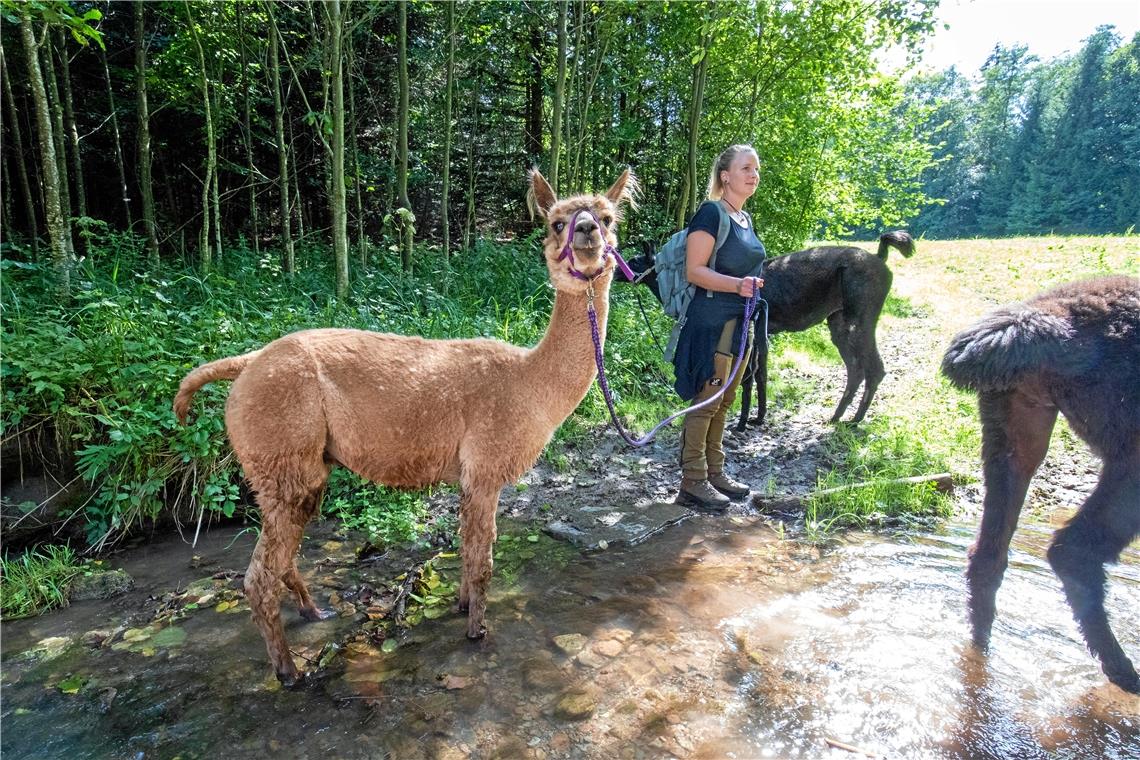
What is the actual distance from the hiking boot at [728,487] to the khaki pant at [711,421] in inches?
2.6

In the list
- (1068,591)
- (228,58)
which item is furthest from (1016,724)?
(228,58)

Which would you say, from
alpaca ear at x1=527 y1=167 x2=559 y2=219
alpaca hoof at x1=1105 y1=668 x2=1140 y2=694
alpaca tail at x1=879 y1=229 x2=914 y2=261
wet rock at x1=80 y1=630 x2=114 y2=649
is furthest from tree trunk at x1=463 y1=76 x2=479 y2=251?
alpaca hoof at x1=1105 y1=668 x2=1140 y2=694

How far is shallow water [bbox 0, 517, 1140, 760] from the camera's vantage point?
221cm

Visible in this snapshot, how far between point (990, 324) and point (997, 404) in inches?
15.0

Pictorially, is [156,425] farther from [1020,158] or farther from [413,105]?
[1020,158]

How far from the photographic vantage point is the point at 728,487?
4.62 m

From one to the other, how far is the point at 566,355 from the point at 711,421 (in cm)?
202

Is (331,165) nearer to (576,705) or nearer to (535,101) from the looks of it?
(535,101)

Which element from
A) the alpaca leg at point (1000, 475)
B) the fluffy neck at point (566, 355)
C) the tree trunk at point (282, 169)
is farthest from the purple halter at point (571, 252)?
the tree trunk at point (282, 169)

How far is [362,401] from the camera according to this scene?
2.66 m

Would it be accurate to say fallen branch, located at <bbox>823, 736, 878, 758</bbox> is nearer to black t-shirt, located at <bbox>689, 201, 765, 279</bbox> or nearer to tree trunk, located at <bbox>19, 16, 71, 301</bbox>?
black t-shirt, located at <bbox>689, 201, 765, 279</bbox>

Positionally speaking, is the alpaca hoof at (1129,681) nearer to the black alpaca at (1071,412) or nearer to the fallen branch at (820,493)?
the black alpaca at (1071,412)

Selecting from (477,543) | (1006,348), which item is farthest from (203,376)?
→ (1006,348)

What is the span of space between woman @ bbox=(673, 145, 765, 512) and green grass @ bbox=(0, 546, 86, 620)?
3997mm
